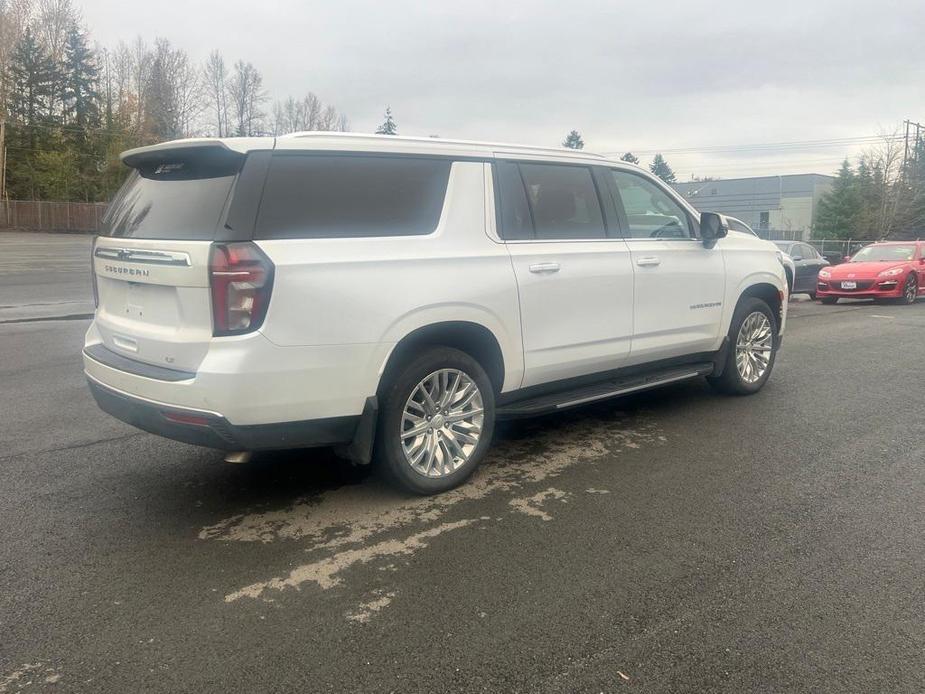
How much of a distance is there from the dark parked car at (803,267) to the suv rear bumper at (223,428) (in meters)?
16.2

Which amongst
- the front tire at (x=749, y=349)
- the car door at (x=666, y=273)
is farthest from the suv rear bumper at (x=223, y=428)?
the front tire at (x=749, y=349)

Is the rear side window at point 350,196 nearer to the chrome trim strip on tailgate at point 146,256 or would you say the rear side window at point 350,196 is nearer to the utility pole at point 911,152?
the chrome trim strip on tailgate at point 146,256

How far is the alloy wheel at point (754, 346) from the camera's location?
21.5 ft

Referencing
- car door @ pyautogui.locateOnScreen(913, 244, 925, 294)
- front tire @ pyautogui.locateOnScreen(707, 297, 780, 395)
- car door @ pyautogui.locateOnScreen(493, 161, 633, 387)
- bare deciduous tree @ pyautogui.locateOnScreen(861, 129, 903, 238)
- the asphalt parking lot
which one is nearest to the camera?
the asphalt parking lot

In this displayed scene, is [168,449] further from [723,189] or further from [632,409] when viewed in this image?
[723,189]

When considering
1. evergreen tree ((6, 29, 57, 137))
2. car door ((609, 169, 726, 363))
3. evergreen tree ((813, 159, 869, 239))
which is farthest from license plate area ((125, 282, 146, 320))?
evergreen tree ((6, 29, 57, 137))

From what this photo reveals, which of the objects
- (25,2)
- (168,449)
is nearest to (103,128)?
(25,2)

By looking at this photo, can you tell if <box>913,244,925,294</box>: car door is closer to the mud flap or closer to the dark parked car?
the dark parked car

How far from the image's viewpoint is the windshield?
57.9ft

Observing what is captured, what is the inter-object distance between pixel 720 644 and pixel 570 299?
2504mm

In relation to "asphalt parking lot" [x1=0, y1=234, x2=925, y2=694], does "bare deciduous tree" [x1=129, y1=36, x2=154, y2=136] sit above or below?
above

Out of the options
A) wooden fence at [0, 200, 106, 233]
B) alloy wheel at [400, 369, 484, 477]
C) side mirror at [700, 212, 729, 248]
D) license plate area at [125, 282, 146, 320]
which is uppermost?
wooden fence at [0, 200, 106, 233]

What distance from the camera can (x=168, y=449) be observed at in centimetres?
518

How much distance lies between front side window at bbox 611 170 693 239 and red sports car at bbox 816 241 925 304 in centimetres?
1263
